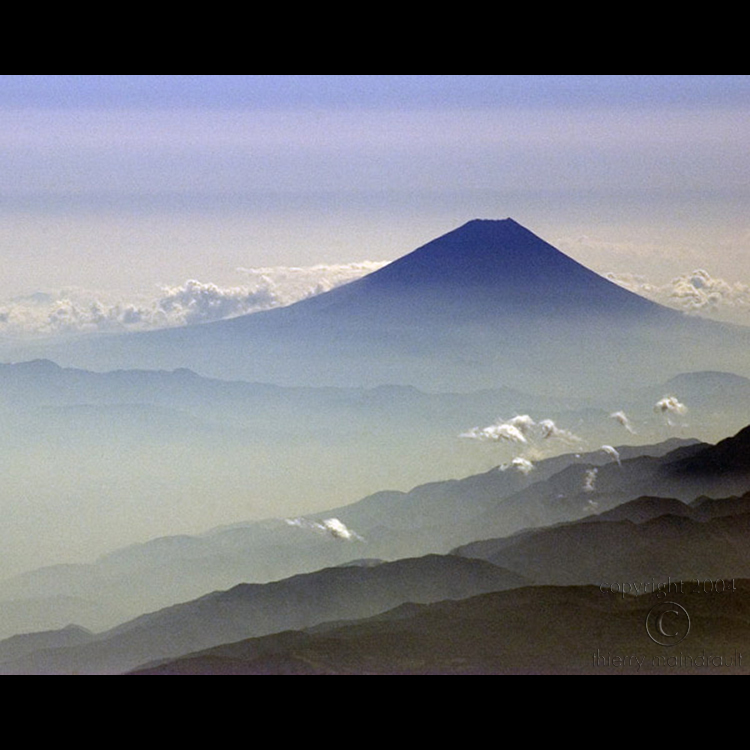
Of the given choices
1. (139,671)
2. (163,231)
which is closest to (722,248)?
(163,231)

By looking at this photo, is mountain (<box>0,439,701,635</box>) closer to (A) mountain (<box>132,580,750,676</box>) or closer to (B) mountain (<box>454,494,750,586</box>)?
(B) mountain (<box>454,494,750,586</box>)

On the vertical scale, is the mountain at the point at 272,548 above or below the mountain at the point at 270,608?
above

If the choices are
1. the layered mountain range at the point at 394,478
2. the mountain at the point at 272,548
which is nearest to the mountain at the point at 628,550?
the layered mountain range at the point at 394,478

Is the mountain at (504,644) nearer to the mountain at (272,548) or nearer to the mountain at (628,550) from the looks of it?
the mountain at (628,550)

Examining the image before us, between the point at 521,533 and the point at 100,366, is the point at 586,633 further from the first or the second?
the point at 100,366

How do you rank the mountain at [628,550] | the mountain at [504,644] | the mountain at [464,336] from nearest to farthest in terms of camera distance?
the mountain at [504,644], the mountain at [628,550], the mountain at [464,336]

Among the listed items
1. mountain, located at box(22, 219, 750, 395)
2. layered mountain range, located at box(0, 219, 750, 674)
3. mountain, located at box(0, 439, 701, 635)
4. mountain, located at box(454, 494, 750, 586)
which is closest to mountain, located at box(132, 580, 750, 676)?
layered mountain range, located at box(0, 219, 750, 674)
